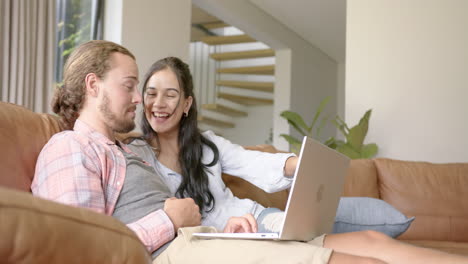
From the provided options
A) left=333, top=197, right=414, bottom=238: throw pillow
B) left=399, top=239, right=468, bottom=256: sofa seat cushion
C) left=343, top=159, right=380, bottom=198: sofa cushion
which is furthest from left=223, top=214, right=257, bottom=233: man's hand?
left=343, top=159, right=380, bottom=198: sofa cushion

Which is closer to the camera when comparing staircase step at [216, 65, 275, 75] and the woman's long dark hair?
the woman's long dark hair

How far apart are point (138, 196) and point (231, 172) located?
662 millimetres

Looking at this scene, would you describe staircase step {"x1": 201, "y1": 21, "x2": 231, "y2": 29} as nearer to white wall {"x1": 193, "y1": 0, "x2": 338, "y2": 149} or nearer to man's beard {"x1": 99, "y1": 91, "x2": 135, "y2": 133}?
white wall {"x1": 193, "y1": 0, "x2": 338, "y2": 149}

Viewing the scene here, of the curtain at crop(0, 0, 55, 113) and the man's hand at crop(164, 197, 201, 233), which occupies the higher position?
the curtain at crop(0, 0, 55, 113)

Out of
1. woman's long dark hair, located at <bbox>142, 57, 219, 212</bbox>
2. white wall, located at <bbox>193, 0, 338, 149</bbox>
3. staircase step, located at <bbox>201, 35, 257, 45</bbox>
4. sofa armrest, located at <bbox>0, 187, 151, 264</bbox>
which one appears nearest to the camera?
sofa armrest, located at <bbox>0, 187, 151, 264</bbox>

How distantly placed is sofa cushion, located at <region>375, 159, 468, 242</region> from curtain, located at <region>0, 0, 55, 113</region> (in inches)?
98.1

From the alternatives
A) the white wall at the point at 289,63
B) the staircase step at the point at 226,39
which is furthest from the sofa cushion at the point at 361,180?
the staircase step at the point at 226,39

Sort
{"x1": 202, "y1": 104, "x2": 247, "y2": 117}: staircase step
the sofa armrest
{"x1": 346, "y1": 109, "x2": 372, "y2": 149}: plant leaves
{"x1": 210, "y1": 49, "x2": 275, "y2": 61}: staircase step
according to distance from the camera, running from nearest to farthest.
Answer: the sofa armrest < {"x1": 346, "y1": 109, "x2": 372, "y2": 149}: plant leaves < {"x1": 210, "y1": 49, "x2": 275, "y2": 61}: staircase step < {"x1": 202, "y1": 104, "x2": 247, "y2": 117}: staircase step

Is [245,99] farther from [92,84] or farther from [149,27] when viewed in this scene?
[92,84]

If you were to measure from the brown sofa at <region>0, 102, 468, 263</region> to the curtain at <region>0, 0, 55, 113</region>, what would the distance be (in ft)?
6.91

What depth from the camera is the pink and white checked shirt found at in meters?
1.40

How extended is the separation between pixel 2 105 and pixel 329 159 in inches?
37.5

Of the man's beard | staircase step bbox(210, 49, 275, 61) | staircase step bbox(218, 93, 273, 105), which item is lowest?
the man's beard

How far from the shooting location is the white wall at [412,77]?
483cm
